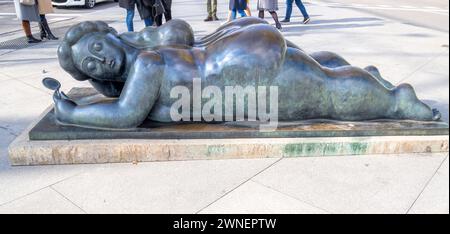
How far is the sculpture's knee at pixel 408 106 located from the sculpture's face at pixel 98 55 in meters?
2.25

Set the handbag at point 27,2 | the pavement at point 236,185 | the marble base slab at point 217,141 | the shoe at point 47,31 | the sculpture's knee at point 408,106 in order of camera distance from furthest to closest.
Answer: the shoe at point 47,31 < the handbag at point 27,2 < the sculpture's knee at point 408,106 < the marble base slab at point 217,141 < the pavement at point 236,185

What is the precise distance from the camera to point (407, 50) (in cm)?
698

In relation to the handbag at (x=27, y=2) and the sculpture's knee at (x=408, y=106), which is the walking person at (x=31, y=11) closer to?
the handbag at (x=27, y=2)

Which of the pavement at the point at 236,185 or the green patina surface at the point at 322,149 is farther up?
the green patina surface at the point at 322,149

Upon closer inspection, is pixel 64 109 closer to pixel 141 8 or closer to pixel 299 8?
pixel 141 8

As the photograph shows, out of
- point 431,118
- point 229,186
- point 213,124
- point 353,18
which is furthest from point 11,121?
point 353,18

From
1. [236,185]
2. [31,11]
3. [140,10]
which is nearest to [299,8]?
[140,10]

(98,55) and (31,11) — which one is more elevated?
(98,55)

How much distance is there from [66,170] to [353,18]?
9907mm

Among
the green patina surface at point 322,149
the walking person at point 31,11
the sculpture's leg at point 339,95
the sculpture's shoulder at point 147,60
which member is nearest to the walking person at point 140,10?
the walking person at point 31,11

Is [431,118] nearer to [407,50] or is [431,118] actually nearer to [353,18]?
[407,50]

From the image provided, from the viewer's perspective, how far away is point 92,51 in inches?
119

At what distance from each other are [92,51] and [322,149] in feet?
6.33

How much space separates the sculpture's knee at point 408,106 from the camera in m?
3.23
